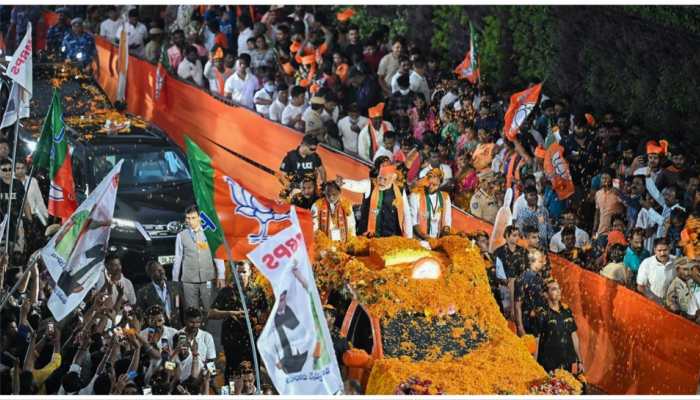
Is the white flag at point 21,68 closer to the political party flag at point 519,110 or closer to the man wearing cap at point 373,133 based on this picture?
the man wearing cap at point 373,133

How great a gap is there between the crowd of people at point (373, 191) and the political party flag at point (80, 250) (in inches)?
24.6

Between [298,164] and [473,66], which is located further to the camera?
[473,66]

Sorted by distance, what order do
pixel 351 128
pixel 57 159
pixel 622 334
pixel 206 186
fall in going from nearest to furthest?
pixel 206 186 → pixel 622 334 → pixel 57 159 → pixel 351 128

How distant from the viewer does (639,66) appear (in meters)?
20.9

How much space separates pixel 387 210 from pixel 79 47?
11.0 meters

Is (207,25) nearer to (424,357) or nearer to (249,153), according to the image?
(249,153)

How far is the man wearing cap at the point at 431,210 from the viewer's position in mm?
17656

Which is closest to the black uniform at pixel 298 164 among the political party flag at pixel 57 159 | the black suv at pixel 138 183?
the black suv at pixel 138 183

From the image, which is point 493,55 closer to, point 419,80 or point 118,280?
point 419,80

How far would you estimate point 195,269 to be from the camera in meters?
16.8

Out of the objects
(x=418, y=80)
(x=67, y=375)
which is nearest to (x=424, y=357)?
(x=67, y=375)

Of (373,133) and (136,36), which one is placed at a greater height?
Answer: (373,133)

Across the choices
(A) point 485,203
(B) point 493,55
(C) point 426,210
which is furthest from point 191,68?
(C) point 426,210

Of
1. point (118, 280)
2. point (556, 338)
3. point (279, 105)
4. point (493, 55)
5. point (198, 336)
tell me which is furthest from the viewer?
point (493, 55)
